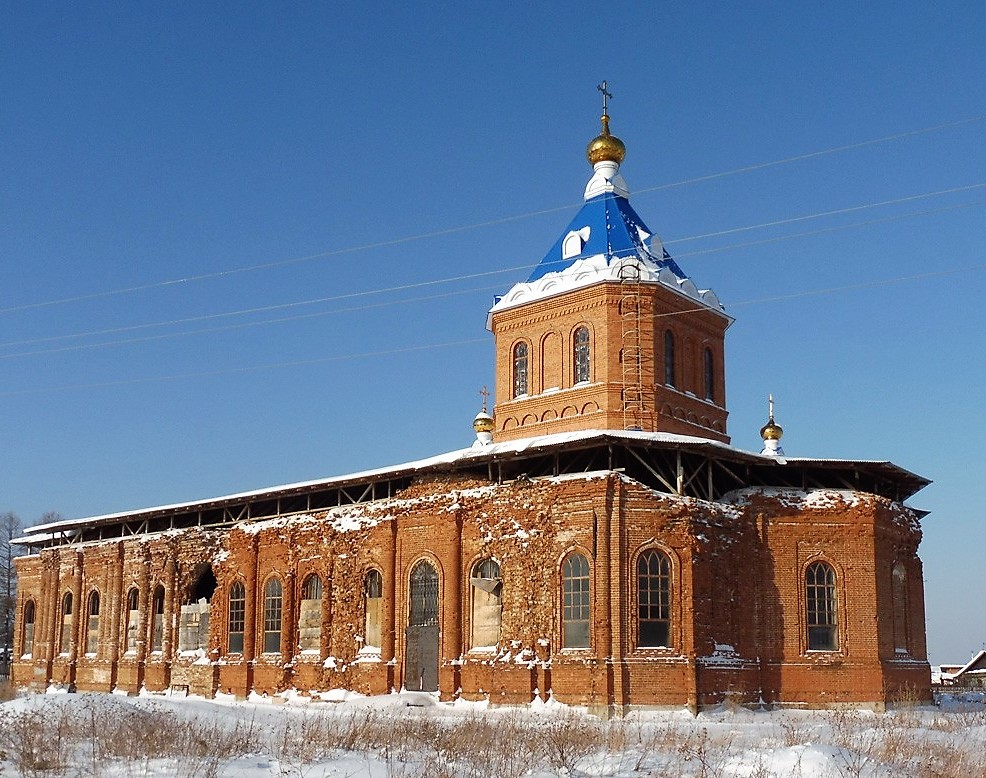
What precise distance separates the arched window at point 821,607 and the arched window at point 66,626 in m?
24.9

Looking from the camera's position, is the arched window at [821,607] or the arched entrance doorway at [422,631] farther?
the arched entrance doorway at [422,631]

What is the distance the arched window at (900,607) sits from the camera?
91.4 feet

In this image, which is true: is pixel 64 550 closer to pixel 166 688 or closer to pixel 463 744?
pixel 166 688

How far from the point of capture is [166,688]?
34250 mm

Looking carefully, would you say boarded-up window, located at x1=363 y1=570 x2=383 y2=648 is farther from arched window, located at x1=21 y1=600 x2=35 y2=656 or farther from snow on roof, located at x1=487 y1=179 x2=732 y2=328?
arched window, located at x1=21 y1=600 x2=35 y2=656

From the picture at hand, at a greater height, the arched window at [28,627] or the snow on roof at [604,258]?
the snow on roof at [604,258]

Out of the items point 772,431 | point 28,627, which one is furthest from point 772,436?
point 28,627

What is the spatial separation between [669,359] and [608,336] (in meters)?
2.21

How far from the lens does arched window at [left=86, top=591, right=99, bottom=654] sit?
3803 cm

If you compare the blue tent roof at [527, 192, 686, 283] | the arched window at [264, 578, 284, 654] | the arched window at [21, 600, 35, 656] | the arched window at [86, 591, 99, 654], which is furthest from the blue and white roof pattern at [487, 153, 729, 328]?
the arched window at [21, 600, 35, 656]

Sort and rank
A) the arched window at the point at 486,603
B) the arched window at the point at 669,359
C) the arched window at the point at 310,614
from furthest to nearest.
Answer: the arched window at the point at 669,359
the arched window at the point at 310,614
the arched window at the point at 486,603

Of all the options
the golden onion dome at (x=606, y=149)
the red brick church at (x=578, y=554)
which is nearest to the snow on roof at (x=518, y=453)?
the red brick church at (x=578, y=554)

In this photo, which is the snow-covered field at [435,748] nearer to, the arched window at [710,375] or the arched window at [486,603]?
the arched window at [486,603]

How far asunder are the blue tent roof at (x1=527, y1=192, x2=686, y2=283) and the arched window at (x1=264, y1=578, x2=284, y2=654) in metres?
11.3
